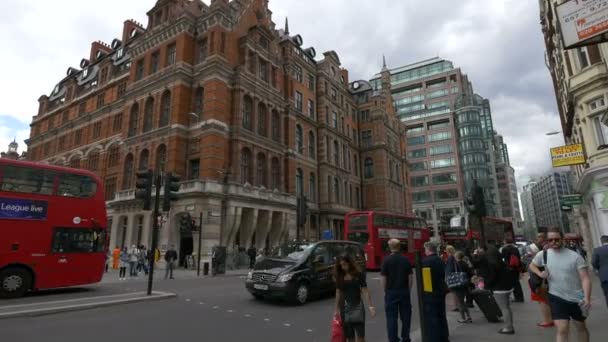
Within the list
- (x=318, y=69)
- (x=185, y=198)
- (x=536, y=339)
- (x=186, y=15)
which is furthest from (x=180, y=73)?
(x=536, y=339)

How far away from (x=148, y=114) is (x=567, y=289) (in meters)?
31.1

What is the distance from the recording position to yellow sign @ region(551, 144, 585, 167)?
15984 millimetres

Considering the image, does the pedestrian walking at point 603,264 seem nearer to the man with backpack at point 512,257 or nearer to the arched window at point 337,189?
the man with backpack at point 512,257

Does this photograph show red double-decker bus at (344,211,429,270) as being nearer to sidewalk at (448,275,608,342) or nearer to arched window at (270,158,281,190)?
arched window at (270,158,281,190)

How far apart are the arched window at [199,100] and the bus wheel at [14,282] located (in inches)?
735

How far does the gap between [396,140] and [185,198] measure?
116ft

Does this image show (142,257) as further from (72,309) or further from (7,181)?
(72,309)

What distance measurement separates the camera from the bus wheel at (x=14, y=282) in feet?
34.3

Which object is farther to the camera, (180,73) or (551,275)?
(180,73)

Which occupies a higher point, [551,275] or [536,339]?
[551,275]

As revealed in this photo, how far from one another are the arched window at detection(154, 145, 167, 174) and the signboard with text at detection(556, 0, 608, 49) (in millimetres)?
25487

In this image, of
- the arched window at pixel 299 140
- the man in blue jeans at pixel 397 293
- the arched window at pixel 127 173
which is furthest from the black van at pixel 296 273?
the arched window at pixel 299 140

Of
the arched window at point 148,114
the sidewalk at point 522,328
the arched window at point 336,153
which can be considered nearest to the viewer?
the sidewalk at point 522,328

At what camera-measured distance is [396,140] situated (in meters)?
51.8
